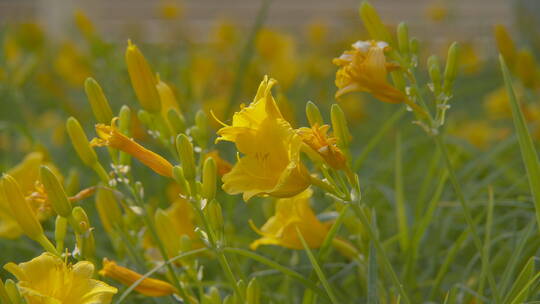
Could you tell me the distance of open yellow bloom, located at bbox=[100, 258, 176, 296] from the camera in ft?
2.94

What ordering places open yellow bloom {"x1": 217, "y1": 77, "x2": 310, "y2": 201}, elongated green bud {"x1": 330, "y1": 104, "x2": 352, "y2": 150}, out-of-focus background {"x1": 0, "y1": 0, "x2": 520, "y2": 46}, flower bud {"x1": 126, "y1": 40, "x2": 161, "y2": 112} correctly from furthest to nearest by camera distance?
out-of-focus background {"x1": 0, "y1": 0, "x2": 520, "y2": 46}
flower bud {"x1": 126, "y1": 40, "x2": 161, "y2": 112}
elongated green bud {"x1": 330, "y1": 104, "x2": 352, "y2": 150}
open yellow bloom {"x1": 217, "y1": 77, "x2": 310, "y2": 201}

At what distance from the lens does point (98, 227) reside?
1681 mm

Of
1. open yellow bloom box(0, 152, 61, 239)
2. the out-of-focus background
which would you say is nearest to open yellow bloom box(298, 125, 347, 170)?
open yellow bloom box(0, 152, 61, 239)

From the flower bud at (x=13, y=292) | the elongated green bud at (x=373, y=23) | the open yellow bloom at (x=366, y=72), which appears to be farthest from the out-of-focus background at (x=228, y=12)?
the flower bud at (x=13, y=292)

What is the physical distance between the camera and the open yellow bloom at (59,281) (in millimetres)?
768

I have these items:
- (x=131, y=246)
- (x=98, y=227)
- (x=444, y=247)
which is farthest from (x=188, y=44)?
(x=131, y=246)

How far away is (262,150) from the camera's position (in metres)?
0.79

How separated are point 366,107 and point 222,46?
0.75m

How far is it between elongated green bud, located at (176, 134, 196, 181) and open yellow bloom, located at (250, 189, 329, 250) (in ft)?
0.57

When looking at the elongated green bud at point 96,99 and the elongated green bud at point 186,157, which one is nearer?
the elongated green bud at point 186,157

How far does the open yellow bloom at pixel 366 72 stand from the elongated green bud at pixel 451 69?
0.06 meters

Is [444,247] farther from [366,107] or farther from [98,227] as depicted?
[366,107]

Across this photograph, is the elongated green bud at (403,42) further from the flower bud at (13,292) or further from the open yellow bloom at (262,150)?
the flower bud at (13,292)

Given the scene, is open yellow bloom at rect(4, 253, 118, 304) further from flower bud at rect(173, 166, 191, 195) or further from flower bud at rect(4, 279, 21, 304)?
flower bud at rect(173, 166, 191, 195)
